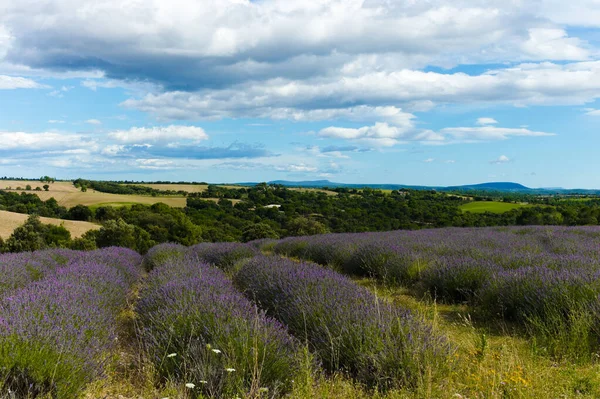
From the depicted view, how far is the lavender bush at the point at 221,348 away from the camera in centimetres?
270

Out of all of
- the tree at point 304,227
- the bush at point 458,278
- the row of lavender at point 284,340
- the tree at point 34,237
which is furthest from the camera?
the tree at point 304,227

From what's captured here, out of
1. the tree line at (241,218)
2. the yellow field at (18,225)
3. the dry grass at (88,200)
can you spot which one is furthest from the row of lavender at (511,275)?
the dry grass at (88,200)

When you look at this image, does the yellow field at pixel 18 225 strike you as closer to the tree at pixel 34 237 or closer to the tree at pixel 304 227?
the tree at pixel 34 237

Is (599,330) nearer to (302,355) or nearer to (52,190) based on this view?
Result: (302,355)

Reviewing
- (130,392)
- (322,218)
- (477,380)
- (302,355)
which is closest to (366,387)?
(302,355)

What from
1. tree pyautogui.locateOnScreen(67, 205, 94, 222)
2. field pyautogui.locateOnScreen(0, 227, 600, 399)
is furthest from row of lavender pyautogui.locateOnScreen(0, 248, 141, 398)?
tree pyautogui.locateOnScreen(67, 205, 94, 222)

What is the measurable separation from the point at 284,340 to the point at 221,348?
0.43 metres

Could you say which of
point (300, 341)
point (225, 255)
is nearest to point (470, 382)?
point (300, 341)

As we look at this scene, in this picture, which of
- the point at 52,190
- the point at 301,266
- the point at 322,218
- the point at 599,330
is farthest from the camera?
the point at 52,190

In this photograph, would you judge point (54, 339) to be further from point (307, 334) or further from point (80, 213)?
point (80, 213)

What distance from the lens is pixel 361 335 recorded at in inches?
124

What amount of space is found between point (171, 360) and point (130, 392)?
0.32 meters

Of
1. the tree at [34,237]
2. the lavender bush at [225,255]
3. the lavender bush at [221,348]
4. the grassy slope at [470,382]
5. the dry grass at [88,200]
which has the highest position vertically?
the lavender bush at [221,348]

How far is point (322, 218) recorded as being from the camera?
5172cm
